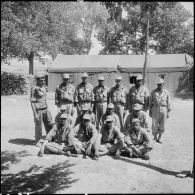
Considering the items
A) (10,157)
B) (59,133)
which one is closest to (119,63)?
(59,133)

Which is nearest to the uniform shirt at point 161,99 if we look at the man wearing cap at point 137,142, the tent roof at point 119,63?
the man wearing cap at point 137,142

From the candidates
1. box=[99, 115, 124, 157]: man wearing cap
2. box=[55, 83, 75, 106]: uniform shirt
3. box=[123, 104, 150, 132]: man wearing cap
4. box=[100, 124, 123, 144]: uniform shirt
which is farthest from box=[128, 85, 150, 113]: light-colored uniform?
box=[55, 83, 75, 106]: uniform shirt

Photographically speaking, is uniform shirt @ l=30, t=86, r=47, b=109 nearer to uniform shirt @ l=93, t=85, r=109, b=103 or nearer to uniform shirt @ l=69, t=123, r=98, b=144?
uniform shirt @ l=69, t=123, r=98, b=144

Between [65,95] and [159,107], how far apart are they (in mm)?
3057

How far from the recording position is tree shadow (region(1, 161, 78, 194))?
251 inches

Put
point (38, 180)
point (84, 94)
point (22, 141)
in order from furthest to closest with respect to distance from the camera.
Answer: point (84, 94) < point (22, 141) < point (38, 180)

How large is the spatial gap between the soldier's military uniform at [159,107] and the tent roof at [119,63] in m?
14.2

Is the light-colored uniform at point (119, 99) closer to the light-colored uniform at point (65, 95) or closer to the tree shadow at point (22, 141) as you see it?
the light-colored uniform at point (65, 95)

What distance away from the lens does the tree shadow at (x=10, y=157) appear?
7.79 meters

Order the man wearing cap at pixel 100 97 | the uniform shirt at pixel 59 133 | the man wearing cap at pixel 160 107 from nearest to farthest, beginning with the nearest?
the uniform shirt at pixel 59 133
the man wearing cap at pixel 160 107
the man wearing cap at pixel 100 97

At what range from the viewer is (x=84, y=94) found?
419 inches

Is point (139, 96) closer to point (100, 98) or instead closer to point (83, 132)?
point (100, 98)

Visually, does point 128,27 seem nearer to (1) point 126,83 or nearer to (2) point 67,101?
(1) point 126,83

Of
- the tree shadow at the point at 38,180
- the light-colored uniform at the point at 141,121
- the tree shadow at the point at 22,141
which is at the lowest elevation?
the tree shadow at the point at 38,180
